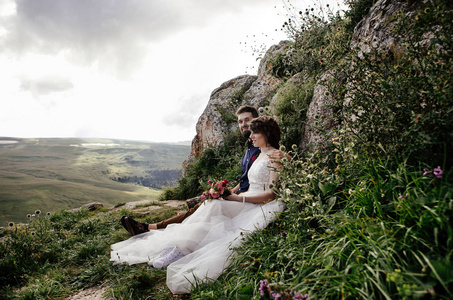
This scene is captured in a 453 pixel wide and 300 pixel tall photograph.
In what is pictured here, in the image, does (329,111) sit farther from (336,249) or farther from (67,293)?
(67,293)

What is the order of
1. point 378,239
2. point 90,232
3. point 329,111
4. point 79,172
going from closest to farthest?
point 378,239
point 329,111
point 90,232
point 79,172

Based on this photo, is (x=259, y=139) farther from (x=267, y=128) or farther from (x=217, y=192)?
(x=217, y=192)

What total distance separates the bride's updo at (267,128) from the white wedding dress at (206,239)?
1.73ft

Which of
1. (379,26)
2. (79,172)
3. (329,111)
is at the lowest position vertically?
(79,172)

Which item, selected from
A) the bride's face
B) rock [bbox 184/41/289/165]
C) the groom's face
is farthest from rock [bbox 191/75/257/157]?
the bride's face

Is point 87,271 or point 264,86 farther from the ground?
point 264,86

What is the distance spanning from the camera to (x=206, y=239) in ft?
10.3

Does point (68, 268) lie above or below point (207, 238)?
below

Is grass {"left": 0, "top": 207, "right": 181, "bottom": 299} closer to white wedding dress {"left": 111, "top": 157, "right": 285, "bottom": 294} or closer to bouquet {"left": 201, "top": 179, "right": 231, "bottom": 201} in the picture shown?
white wedding dress {"left": 111, "top": 157, "right": 285, "bottom": 294}

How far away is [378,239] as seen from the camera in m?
1.54

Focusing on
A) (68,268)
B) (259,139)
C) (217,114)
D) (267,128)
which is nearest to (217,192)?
(259,139)

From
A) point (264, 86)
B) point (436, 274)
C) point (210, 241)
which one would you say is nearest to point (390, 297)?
point (436, 274)

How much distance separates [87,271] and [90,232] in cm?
241

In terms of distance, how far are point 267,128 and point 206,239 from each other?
2.41 meters
